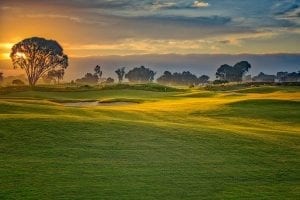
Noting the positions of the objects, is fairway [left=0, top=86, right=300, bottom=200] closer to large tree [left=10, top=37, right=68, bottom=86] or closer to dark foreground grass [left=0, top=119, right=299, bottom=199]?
dark foreground grass [left=0, top=119, right=299, bottom=199]

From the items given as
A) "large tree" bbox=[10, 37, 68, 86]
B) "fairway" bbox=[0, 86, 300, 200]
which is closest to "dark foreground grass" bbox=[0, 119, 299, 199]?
"fairway" bbox=[0, 86, 300, 200]

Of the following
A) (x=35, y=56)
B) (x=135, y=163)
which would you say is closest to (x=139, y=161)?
(x=135, y=163)

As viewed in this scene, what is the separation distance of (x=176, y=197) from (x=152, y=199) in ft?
3.71

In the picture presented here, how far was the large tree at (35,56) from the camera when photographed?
6841 inches

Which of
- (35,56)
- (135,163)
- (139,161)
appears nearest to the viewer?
(135,163)

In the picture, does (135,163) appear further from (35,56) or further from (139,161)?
(35,56)

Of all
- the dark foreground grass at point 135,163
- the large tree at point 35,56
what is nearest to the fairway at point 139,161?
the dark foreground grass at point 135,163

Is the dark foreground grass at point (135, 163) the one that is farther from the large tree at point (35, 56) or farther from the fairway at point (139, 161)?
the large tree at point (35, 56)

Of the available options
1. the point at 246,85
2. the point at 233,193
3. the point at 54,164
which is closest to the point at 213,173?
the point at 233,193

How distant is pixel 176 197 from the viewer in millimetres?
19766

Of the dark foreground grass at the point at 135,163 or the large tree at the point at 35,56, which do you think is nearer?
the dark foreground grass at the point at 135,163

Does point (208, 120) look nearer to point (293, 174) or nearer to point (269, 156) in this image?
point (269, 156)

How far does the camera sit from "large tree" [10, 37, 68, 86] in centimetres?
17375

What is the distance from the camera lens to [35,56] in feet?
583
